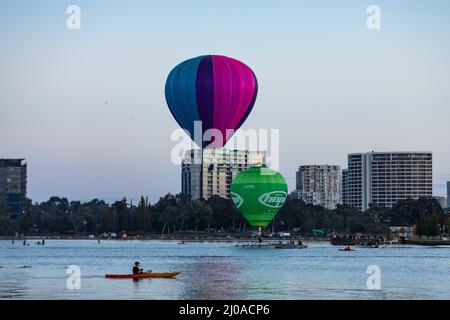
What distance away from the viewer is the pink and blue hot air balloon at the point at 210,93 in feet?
259

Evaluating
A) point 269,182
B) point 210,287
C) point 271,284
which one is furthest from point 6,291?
point 269,182

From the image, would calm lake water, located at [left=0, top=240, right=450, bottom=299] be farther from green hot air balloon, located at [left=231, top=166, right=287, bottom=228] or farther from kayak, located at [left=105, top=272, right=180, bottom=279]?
green hot air balloon, located at [left=231, top=166, right=287, bottom=228]

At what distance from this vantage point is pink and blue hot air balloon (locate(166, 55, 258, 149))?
78.9 m

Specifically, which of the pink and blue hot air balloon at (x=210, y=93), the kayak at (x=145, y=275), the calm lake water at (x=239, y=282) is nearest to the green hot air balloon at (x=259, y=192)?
the calm lake water at (x=239, y=282)

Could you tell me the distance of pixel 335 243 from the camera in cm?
15325

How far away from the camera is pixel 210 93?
258ft

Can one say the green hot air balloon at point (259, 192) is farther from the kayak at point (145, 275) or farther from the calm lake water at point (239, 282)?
the kayak at point (145, 275)

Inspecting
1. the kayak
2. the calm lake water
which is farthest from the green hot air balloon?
the kayak

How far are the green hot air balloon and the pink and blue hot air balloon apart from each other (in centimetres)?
3769

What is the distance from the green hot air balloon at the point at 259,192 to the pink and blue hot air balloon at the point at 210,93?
37.7 metres

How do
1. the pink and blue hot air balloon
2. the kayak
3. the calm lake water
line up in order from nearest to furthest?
the calm lake water
the kayak
the pink and blue hot air balloon

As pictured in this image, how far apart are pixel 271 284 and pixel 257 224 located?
63418 mm

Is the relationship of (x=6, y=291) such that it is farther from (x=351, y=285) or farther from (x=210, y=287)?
(x=351, y=285)
